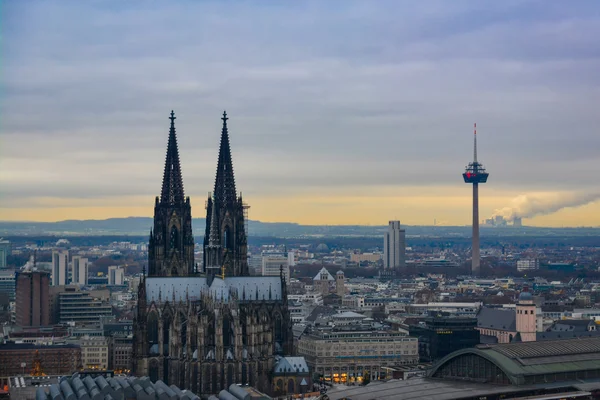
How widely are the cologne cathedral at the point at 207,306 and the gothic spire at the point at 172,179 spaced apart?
0.11 metres

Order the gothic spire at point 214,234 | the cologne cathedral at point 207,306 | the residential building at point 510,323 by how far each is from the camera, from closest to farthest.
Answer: the cologne cathedral at point 207,306 < the gothic spire at point 214,234 < the residential building at point 510,323

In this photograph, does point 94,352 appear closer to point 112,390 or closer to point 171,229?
point 171,229

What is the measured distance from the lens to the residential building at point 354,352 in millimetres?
160000

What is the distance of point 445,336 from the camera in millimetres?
170750

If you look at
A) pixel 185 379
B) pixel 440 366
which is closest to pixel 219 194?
pixel 185 379

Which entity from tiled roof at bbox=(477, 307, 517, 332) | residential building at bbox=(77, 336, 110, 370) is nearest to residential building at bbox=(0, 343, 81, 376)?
residential building at bbox=(77, 336, 110, 370)

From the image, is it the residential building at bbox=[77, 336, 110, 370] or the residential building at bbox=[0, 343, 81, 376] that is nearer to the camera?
the residential building at bbox=[0, 343, 81, 376]

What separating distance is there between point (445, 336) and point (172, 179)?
40363mm

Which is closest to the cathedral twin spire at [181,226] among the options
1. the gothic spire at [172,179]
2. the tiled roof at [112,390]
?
the gothic spire at [172,179]

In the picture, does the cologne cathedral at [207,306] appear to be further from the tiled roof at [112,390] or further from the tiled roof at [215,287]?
the tiled roof at [112,390]

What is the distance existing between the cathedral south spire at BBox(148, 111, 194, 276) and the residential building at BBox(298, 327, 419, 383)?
1944 centimetres

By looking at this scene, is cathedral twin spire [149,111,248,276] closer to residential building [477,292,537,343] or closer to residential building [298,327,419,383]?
residential building [298,327,419,383]

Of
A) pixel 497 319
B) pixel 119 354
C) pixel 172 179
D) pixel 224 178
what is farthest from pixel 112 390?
pixel 497 319

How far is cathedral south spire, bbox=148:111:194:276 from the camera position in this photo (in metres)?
151
